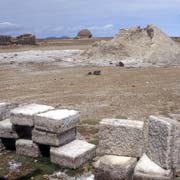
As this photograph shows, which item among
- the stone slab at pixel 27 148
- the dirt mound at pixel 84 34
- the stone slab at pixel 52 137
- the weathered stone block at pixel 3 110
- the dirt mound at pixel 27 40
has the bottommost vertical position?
the stone slab at pixel 27 148

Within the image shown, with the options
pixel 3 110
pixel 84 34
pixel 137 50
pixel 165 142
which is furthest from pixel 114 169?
pixel 84 34

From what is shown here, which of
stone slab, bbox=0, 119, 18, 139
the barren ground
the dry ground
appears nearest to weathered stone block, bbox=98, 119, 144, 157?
the barren ground

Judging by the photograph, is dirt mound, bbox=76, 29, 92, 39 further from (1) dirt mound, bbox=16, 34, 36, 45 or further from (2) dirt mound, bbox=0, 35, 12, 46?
(2) dirt mound, bbox=0, 35, 12, 46

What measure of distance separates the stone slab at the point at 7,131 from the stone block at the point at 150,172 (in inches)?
116

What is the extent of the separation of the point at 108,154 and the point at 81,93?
7.74 metres

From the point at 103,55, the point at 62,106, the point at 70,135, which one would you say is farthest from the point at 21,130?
the point at 103,55

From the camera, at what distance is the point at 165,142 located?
666 centimetres

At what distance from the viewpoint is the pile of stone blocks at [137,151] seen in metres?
6.64

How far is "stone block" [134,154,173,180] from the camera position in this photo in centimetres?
656

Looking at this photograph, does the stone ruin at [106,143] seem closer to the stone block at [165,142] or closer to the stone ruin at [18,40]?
the stone block at [165,142]

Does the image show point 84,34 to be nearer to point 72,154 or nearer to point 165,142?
point 72,154

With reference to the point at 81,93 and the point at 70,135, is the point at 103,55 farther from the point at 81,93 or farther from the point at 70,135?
the point at 70,135

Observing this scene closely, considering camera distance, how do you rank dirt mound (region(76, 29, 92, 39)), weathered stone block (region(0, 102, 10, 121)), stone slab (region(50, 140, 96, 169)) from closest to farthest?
1. stone slab (region(50, 140, 96, 169))
2. weathered stone block (region(0, 102, 10, 121))
3. dirt mound (region(76, 29, 92, 39))

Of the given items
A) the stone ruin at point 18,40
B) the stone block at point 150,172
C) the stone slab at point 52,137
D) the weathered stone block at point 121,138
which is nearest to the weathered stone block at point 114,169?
the stone block at point 150,172
